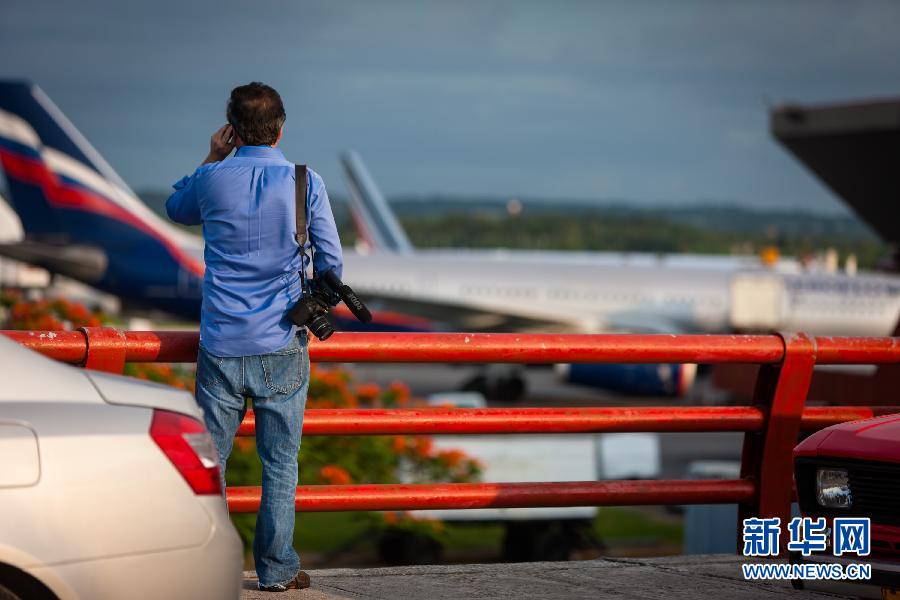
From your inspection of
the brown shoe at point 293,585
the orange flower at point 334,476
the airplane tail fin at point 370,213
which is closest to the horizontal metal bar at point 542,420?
the brown shoe at point 293,585

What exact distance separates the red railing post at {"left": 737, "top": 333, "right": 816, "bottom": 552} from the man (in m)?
2.47

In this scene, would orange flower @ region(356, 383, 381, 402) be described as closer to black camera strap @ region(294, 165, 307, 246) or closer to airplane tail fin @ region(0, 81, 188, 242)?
black camera strap @ region(294, 165, 307, 246)

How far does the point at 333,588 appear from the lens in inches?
215

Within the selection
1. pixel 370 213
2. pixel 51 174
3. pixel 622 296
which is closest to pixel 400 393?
pixel 622 296

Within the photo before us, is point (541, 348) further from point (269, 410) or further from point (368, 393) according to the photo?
point (368, 393)

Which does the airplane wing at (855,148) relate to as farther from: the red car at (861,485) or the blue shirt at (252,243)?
the blue shirt at (252,243)

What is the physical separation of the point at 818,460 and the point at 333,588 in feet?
6.96

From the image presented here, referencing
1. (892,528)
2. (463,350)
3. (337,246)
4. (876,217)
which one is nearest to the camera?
(892,528)

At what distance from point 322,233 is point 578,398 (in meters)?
29.9

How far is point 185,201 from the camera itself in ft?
16.2

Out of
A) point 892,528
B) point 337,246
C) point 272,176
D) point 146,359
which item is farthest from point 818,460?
point 146,359

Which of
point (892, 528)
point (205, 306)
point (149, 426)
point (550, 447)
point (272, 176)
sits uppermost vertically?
point (272, 176)

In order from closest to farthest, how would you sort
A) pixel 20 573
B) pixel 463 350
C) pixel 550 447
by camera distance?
pixel 20 573
pixel 463 350
pixel 550 447

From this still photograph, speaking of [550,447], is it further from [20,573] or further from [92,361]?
[20,573]
